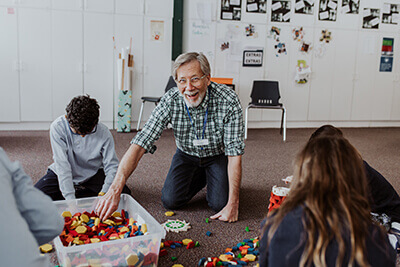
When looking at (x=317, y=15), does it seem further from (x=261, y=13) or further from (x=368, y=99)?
(x=368, y=99)

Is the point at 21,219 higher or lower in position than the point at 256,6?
lower

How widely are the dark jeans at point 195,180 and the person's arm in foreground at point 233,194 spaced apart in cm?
12

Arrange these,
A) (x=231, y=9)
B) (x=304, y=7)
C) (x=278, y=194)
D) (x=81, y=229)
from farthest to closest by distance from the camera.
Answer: (x=304, y=7)
(x=231, y=9)
(x=278, y=194)
(x=81, y=229)

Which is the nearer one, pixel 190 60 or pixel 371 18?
pixel 190 60

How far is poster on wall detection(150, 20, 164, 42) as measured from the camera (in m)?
5.52

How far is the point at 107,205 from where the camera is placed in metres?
1.91

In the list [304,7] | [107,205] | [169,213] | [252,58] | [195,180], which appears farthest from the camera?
[304,7]

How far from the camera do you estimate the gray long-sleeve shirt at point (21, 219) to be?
84cm

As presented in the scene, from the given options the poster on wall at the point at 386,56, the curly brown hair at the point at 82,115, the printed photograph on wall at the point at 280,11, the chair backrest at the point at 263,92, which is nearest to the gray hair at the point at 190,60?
the curly brown hair at the point at 82,115

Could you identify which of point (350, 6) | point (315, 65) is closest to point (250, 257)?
point (315, 65)

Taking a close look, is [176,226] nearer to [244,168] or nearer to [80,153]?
[80,153]

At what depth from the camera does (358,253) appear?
996 mm

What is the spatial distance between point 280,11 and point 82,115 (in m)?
4.54

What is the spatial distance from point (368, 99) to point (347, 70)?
2.17ft
